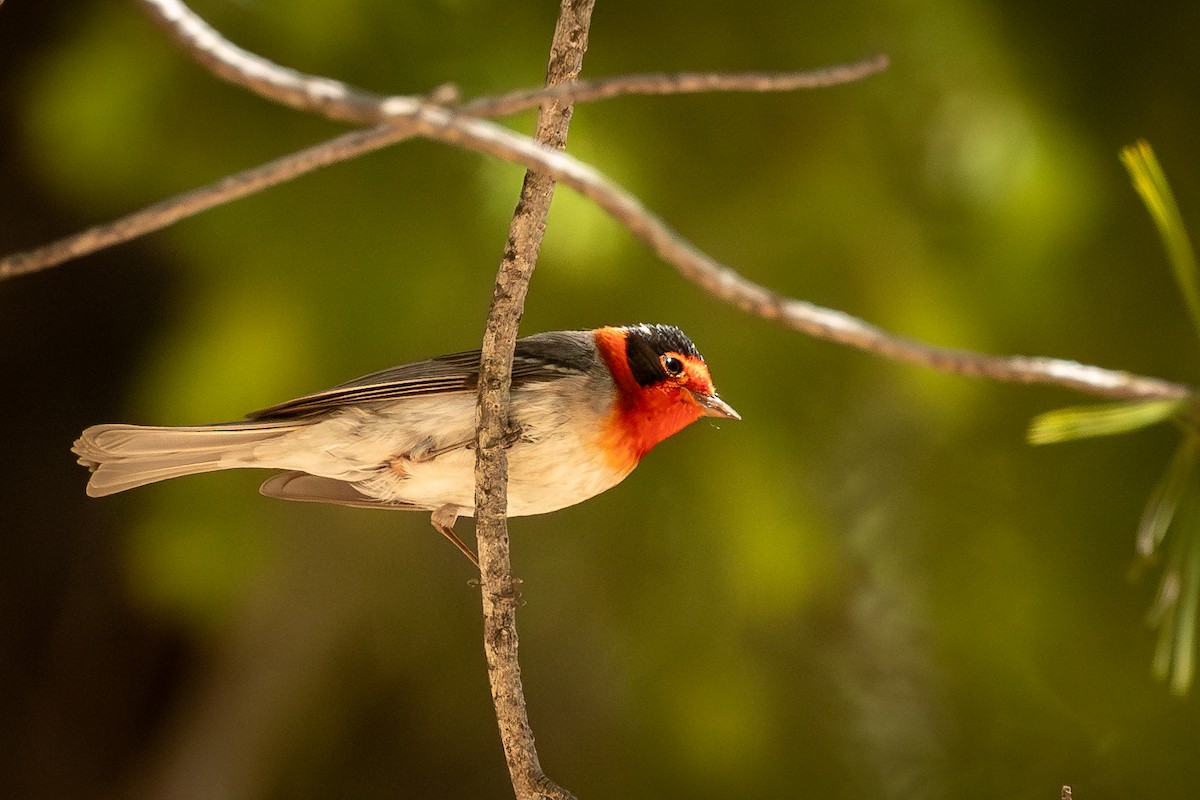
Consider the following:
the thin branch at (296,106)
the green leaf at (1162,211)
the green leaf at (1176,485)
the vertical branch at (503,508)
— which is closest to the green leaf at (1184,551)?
the green leaf at (1176,485)

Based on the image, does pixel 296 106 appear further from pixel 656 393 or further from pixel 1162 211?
pixel 656 393

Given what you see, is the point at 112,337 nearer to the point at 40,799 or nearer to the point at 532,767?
the point at 40,799

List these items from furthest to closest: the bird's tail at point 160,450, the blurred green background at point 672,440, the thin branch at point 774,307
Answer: the blurred green background at point 672,440 < the bird's tail at point 160,450 < the thin branch at point 774,307

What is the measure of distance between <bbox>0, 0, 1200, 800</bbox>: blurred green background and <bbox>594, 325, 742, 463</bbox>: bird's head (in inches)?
30.5

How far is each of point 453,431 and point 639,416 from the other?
0.46 metres

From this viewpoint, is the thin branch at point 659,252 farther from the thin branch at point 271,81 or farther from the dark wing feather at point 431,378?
the dark wing feather at point 431,378

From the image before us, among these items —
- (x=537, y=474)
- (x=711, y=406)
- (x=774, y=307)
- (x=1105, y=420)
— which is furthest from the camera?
(x=711, y=406)

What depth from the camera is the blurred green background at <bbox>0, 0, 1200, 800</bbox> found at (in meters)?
3.90

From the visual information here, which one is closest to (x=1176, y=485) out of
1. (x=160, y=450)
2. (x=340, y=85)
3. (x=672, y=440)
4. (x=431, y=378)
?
(x=340, y=85)

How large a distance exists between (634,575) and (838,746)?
1116 millimetres

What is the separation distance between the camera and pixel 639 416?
9.30ft

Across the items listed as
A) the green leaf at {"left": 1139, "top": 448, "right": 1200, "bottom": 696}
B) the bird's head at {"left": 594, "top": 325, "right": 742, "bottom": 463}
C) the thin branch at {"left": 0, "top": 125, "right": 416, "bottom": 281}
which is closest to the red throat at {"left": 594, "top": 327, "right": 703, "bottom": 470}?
the bird's head at {"left": 594, "top": 325, "right": 742, "bottom": 463}

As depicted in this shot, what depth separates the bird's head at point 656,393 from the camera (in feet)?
9.25

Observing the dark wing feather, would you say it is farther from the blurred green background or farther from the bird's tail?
the blurred green background
